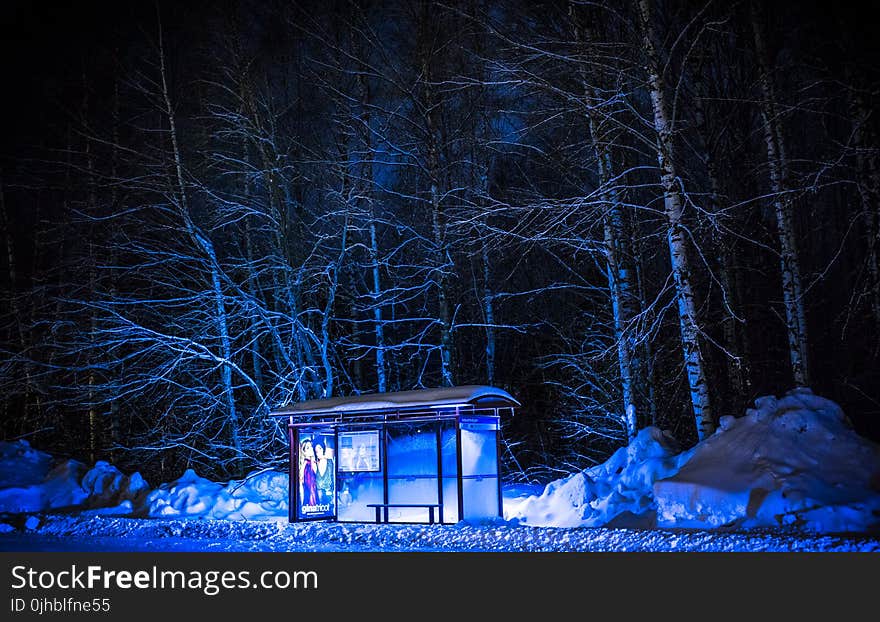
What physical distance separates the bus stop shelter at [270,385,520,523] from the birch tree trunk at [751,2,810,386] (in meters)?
5.07

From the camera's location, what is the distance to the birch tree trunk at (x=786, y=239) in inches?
552

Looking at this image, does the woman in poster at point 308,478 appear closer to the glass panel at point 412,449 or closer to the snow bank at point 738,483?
the snow bank at point 738,483

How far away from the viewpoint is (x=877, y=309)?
45.3 feet

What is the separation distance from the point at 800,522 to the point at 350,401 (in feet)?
26.2

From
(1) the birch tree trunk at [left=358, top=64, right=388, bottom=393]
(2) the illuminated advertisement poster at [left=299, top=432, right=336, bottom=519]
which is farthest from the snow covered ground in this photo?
(1) the birch tree trunk at [left=358, top=64, right=388, bottom=393]

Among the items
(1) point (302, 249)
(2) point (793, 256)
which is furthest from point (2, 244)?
(2) point (793, 256)

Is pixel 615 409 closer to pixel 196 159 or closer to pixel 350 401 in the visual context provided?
pixel 350 401

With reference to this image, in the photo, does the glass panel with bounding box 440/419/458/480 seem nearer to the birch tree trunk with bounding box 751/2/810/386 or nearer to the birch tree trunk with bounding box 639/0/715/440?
the birch tree trunk with bounding box 639/0/715/440

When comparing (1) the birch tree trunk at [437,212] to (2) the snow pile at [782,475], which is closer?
(2) the snow pile at [782,475]

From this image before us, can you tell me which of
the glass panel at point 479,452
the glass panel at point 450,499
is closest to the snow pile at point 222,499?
the glass panel at point 450,499

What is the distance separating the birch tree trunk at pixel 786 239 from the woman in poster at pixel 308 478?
905 cm

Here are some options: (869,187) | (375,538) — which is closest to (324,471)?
(375,538)

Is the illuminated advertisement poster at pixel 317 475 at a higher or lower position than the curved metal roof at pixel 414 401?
lower

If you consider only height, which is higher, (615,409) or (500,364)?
(500,364)
